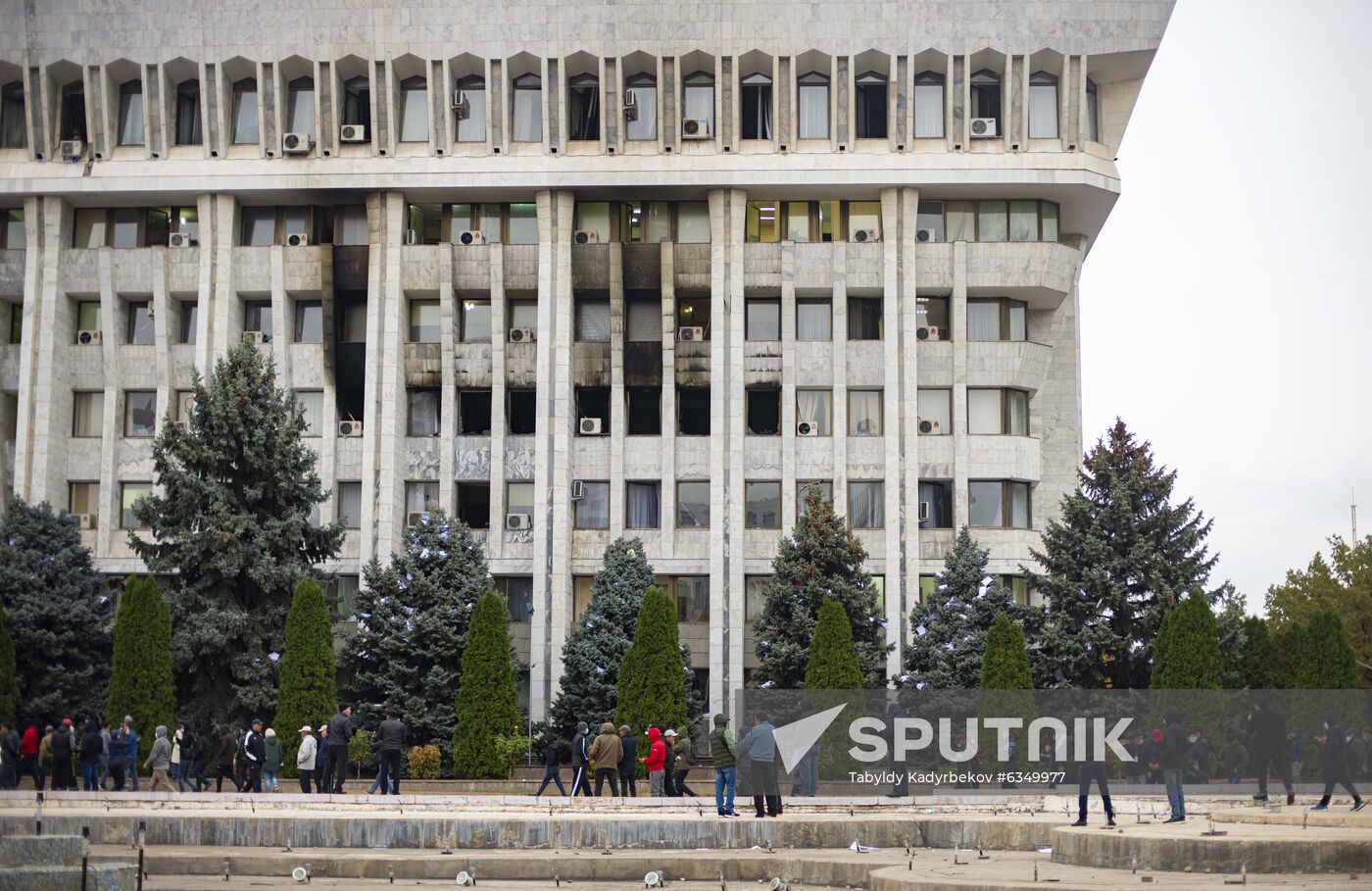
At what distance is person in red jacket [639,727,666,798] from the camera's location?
107ft

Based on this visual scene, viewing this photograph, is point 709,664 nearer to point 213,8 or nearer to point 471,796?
point 471,796

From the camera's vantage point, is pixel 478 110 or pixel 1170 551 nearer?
pixel 1170 551

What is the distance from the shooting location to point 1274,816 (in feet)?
83.8

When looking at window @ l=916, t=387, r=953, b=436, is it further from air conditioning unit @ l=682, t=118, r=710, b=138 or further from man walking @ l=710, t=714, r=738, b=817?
man walking @ l=710, t=714, r=738, b=817

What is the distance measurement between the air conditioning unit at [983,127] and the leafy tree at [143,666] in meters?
24.0

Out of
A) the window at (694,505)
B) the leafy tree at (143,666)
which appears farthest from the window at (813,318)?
the leafy tree at (143,666)

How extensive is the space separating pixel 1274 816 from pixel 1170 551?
17762 mm

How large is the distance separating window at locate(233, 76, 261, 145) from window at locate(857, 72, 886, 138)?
1649 cm

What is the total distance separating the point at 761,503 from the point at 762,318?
17.1ft

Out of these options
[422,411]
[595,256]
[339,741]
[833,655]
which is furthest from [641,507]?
[339,741]

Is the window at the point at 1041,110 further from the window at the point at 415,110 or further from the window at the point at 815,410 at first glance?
the window at the point at 415,110

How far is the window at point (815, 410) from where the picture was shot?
49438 mm

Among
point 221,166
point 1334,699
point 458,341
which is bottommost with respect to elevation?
point 1334,699

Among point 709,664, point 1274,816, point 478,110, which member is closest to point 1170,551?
point 709,664
